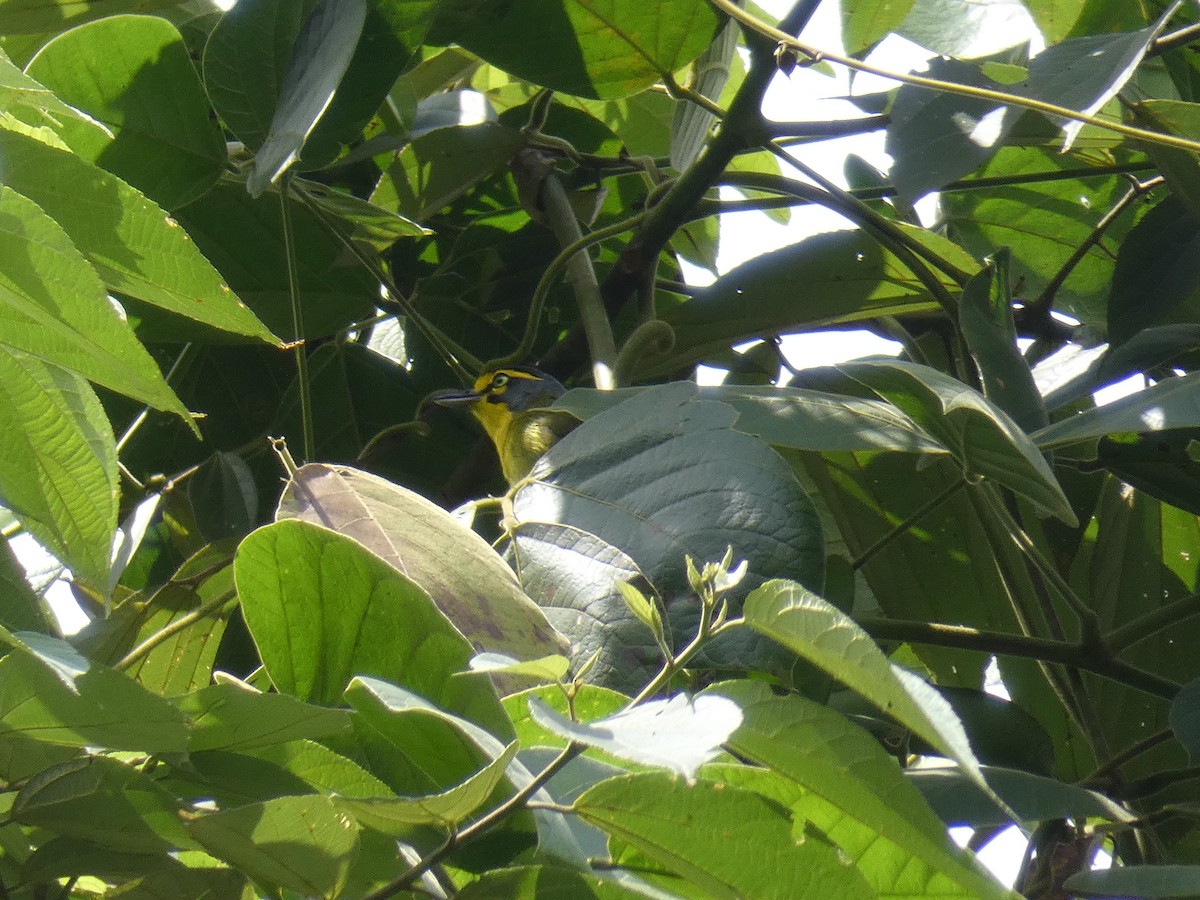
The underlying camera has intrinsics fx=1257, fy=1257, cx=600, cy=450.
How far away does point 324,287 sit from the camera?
157 centimetres

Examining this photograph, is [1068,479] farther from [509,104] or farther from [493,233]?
[509,104]

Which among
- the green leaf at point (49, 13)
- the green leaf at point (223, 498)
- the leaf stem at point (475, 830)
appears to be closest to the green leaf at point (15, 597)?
the leaf stem at point (475, 830)

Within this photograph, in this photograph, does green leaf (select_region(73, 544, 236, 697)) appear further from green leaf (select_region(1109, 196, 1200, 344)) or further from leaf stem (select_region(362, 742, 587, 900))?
green leaf (select_region(1109, 196, 1200, 344))

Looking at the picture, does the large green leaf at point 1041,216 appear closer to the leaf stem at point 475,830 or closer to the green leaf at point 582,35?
the green leaf at point 582,35

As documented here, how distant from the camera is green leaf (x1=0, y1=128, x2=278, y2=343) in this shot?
685 mm

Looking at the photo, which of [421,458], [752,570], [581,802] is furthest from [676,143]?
[581,802]

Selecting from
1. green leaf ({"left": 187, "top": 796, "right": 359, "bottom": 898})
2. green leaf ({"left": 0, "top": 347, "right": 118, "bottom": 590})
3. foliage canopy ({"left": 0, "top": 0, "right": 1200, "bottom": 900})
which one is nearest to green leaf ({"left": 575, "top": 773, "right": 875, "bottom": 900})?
foliage canopy ({"left": 0, "top": 0, "right": 1200, "bottom": 900})

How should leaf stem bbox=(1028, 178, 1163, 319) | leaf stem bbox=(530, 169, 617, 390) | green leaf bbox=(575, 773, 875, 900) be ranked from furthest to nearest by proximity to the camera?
leaf stem bbox=(1028, 178, 1163, 319)
leaf stem bbox=(530, 169, 617, 390)
green leaf bbox=(575, 773, 875, 900)

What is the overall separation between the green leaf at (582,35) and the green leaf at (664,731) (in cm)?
94

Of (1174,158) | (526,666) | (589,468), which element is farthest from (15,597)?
(1174,158)

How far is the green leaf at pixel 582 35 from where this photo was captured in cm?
125

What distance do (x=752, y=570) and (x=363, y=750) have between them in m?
0.26

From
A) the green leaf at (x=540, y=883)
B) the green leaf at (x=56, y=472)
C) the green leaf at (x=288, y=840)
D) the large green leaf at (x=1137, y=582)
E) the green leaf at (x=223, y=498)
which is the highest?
the green leaf at (x=56, y=472)

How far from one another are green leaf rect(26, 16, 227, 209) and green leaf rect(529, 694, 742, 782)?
82 cm
